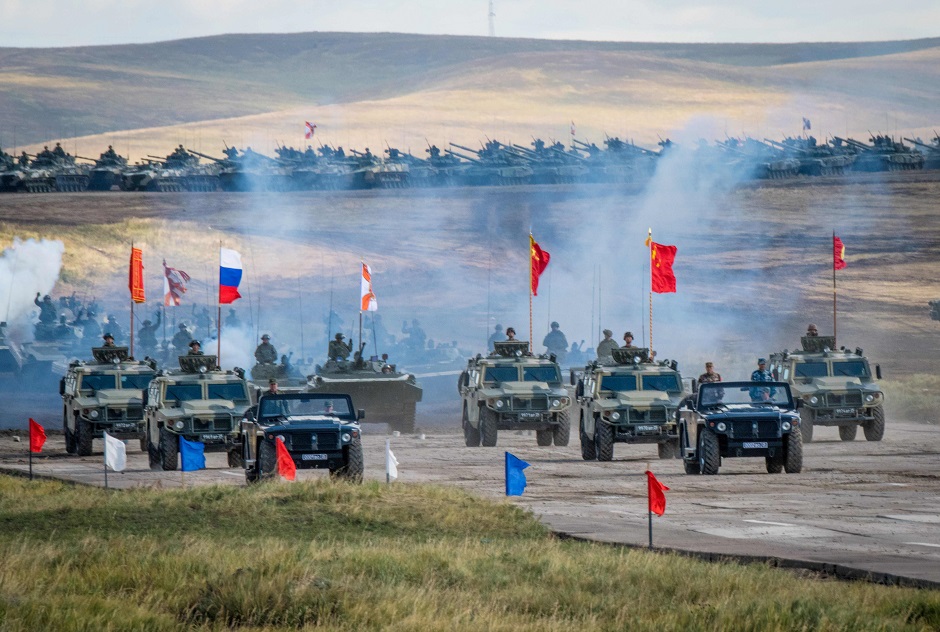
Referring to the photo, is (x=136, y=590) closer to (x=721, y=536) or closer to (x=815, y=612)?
(x=815, y=612)

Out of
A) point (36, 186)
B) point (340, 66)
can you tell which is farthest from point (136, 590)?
point (340, 66)

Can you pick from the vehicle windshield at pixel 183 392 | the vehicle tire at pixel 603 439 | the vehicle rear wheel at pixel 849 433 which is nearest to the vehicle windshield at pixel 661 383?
the vehicle tire at pixel 603 439

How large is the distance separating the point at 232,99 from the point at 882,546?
15990cm

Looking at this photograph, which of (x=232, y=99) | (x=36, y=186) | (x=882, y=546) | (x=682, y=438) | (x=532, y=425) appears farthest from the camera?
(x=232, y=99)

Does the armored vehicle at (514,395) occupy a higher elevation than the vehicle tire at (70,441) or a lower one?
higher

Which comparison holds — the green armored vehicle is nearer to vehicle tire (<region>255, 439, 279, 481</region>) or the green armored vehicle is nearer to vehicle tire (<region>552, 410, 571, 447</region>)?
vehicle tire (<region>552, 410, 571, 447</region>)

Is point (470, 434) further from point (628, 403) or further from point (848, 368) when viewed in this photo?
point (848, 368)

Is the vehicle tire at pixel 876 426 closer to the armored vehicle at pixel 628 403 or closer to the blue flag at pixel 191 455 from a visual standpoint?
the armored vehicle at pixel 628 403

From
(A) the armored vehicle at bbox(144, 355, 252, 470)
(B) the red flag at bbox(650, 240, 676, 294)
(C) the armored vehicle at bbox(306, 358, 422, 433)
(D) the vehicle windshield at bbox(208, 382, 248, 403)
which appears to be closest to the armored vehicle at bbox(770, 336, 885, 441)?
(B) the red flag at bbox(650, 240, 676, 294)

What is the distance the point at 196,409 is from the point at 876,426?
13544mm

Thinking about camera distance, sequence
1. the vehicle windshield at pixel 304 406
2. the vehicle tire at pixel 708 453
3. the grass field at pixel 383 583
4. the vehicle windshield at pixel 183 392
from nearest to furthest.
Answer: the grass field at pixel 383 583, the vehicle windshield at pixel 304 406, the vehicle tire at pixel 708 453, the vehicle windshield at pixel 183 392

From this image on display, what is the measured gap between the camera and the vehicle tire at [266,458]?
24.0 m

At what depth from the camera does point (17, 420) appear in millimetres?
45969

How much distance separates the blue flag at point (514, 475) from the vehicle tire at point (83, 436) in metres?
13.8
